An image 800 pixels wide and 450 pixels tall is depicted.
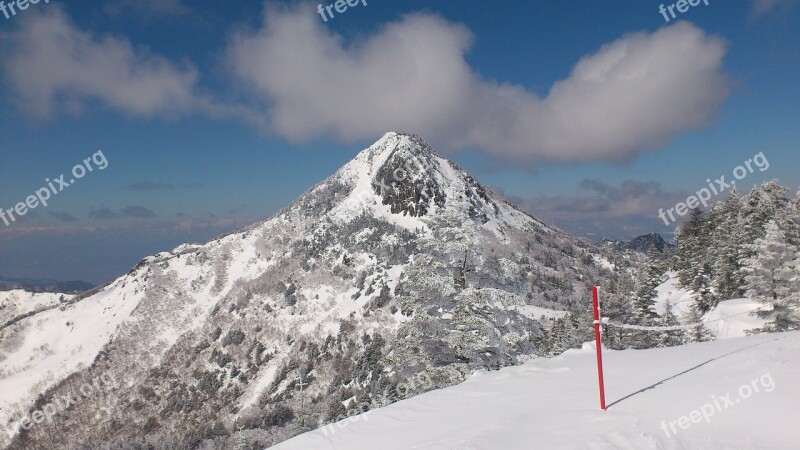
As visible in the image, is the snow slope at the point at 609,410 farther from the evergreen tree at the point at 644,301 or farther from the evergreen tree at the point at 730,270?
the evergreen tree at the point at 730,270

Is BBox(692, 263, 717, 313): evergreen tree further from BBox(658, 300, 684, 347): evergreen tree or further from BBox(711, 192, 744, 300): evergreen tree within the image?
BBox(658, 300, 684, 347): evergreen tree

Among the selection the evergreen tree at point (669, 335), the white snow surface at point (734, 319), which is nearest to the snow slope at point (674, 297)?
the white snow surface at point (734, 319)

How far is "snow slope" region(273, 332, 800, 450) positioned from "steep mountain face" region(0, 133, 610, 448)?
46.7 meters

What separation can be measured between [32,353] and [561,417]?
6984 inches

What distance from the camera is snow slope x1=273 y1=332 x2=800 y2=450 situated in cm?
645

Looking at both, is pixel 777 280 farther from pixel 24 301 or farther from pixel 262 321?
pixel 24 301

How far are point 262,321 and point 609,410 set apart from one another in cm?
12233

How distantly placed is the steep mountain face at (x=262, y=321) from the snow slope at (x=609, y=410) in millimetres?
Answer: 46730

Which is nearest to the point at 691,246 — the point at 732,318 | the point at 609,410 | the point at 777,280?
the point at 732,318

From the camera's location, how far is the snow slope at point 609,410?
21.1ft

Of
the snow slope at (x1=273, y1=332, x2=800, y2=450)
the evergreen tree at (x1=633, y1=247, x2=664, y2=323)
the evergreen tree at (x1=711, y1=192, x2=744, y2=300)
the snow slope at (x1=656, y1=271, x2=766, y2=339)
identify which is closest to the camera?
the snow slope at (x1=273, y1=332, x2=800, y2=450)

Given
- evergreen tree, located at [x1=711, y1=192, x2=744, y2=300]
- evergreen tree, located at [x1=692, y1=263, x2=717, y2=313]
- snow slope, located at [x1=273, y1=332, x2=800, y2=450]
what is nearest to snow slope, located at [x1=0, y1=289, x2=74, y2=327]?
evergreen tree, located at [x1=692, y1=263, x2=717, y2=313]

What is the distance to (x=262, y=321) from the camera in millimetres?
119000

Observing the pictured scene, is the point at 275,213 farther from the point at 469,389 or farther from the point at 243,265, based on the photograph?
the point at 469,389
